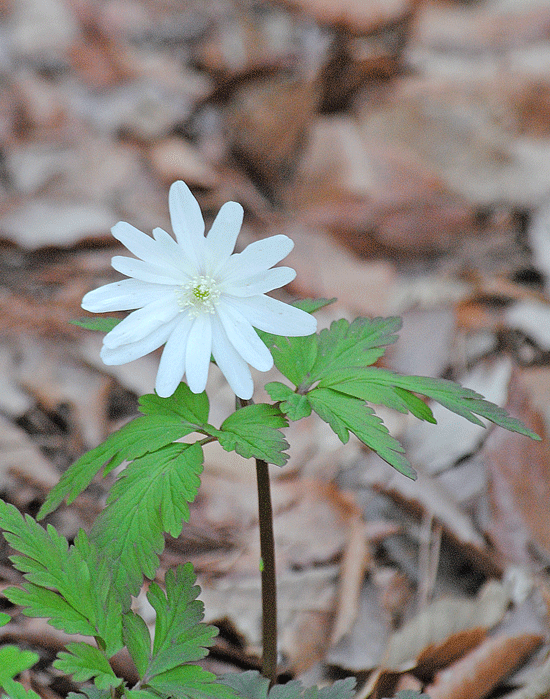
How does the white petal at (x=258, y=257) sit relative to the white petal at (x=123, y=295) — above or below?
above

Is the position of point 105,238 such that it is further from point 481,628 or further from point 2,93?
point 481,628

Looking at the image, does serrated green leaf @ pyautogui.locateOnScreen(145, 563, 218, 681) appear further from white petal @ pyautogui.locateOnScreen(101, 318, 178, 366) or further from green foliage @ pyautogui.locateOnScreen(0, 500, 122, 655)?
white petal @ pyautogui.locateOnScreen(101, 318, 178, 366)

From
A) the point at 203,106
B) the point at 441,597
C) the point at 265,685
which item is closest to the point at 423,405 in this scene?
the point at 265,685

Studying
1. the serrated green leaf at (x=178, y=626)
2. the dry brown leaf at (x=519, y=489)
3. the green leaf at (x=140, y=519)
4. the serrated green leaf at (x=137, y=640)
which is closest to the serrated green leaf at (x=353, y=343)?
the green leaf at (x=140, y=519)

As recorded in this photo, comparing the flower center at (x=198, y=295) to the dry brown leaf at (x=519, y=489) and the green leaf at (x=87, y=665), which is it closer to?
the green leaf at (x=87, y=665)

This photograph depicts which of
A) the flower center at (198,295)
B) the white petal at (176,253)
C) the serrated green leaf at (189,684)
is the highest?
the white petal at (176,253)

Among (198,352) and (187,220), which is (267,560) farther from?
(187,220)

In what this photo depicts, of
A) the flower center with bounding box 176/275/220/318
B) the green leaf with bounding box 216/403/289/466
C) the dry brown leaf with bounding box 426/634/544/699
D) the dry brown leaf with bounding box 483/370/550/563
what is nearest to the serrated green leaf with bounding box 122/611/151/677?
the green leaf with bounding box 216/403/289/466

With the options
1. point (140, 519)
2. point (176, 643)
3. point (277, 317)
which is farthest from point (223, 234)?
point (176, 643)
